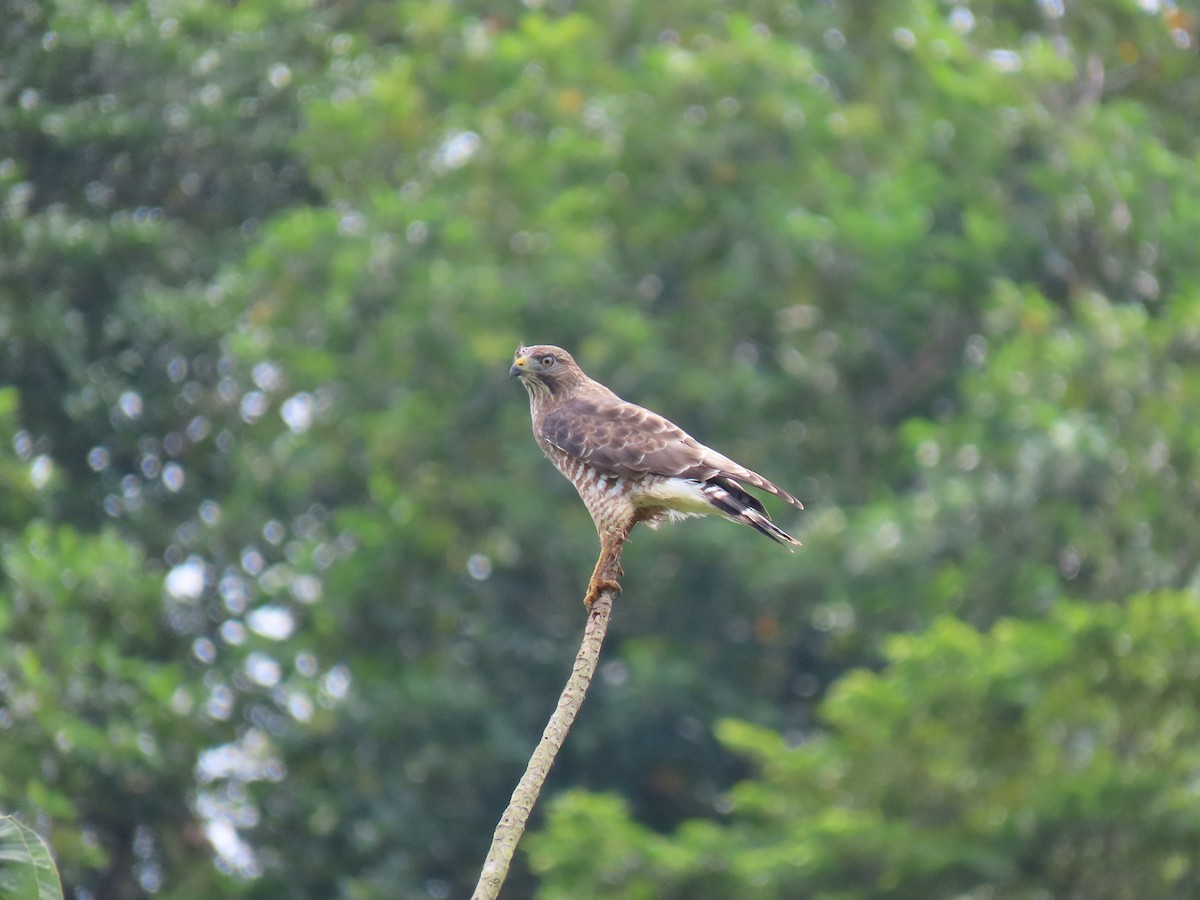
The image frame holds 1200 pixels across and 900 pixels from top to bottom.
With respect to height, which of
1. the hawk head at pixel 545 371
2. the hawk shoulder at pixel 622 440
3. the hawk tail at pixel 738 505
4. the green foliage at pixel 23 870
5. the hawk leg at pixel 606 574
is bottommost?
the hawk head at pixel 545 371

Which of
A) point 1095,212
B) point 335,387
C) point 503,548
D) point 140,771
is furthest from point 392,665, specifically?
point 1095,212

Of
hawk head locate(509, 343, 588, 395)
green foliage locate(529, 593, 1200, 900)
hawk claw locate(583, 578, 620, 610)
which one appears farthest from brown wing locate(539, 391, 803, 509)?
green foliage locate(529, 593, 1200, 900)

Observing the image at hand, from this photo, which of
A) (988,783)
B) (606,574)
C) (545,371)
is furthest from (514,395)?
(606,574)

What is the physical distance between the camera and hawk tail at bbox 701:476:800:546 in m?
6.11

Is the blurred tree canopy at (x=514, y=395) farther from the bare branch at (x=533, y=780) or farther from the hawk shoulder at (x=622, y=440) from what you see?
the bare branch at (x=533, y=780)

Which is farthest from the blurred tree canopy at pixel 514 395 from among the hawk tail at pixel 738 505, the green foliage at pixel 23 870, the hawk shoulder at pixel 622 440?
the green foliage at pixel 23 870

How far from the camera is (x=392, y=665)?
16.6 meters

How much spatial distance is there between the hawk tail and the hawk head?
4.99ft

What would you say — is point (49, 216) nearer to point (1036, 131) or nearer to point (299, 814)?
point (299, 814)

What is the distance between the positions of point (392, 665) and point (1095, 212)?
284 inches

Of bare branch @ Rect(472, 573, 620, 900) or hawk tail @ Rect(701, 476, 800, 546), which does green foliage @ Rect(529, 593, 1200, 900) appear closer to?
hawk tail @ Rect(701, 476, 800, 546)

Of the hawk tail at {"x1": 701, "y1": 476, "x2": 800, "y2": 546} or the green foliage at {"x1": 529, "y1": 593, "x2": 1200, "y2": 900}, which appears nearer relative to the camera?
the hawk tail at {"x1": 701, "y1": 476, "x2": 800, "y2": 546}

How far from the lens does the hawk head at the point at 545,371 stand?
7.82 m

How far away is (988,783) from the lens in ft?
39.6
